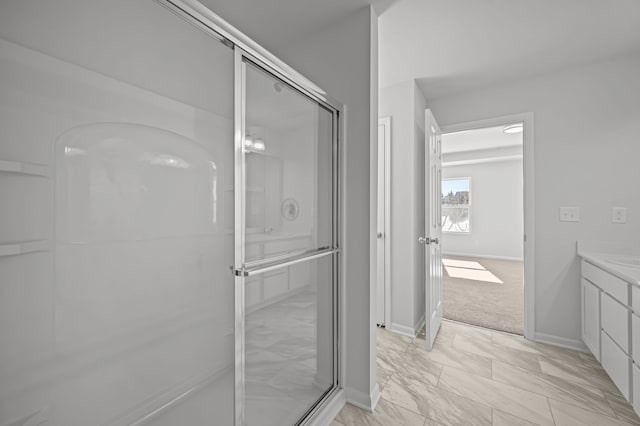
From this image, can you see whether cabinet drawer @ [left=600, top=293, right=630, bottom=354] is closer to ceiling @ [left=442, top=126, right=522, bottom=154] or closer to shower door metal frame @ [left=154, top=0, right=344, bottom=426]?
shower door metal frame @ [left=154, top=0, right=344, bottom=426]

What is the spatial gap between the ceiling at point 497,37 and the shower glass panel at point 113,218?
1.35 meters

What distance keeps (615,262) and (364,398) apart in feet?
6.86

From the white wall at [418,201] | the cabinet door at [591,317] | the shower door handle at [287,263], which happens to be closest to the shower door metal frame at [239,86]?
the shower door handle at [287,263]

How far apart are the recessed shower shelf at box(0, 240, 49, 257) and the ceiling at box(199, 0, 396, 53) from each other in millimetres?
1635

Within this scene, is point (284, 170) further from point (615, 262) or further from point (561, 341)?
point (561, 341)

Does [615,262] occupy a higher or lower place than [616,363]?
higher

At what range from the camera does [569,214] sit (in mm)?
2490

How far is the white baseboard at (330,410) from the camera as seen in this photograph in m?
1.55

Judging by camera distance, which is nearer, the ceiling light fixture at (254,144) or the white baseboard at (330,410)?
the ceiling light fixture at (254,144)

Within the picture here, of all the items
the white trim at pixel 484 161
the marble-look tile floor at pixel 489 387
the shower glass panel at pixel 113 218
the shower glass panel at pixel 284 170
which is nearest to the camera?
the shower glass panel at pixel 113 218

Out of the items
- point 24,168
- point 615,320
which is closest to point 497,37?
point 615,320

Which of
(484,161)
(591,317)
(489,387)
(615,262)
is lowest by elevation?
(489,387)

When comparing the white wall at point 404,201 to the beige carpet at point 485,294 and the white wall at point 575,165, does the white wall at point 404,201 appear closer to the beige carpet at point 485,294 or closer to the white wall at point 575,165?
the beige carpet at point 485,294

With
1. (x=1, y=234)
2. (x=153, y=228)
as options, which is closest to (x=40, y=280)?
(x=1, y=234)
